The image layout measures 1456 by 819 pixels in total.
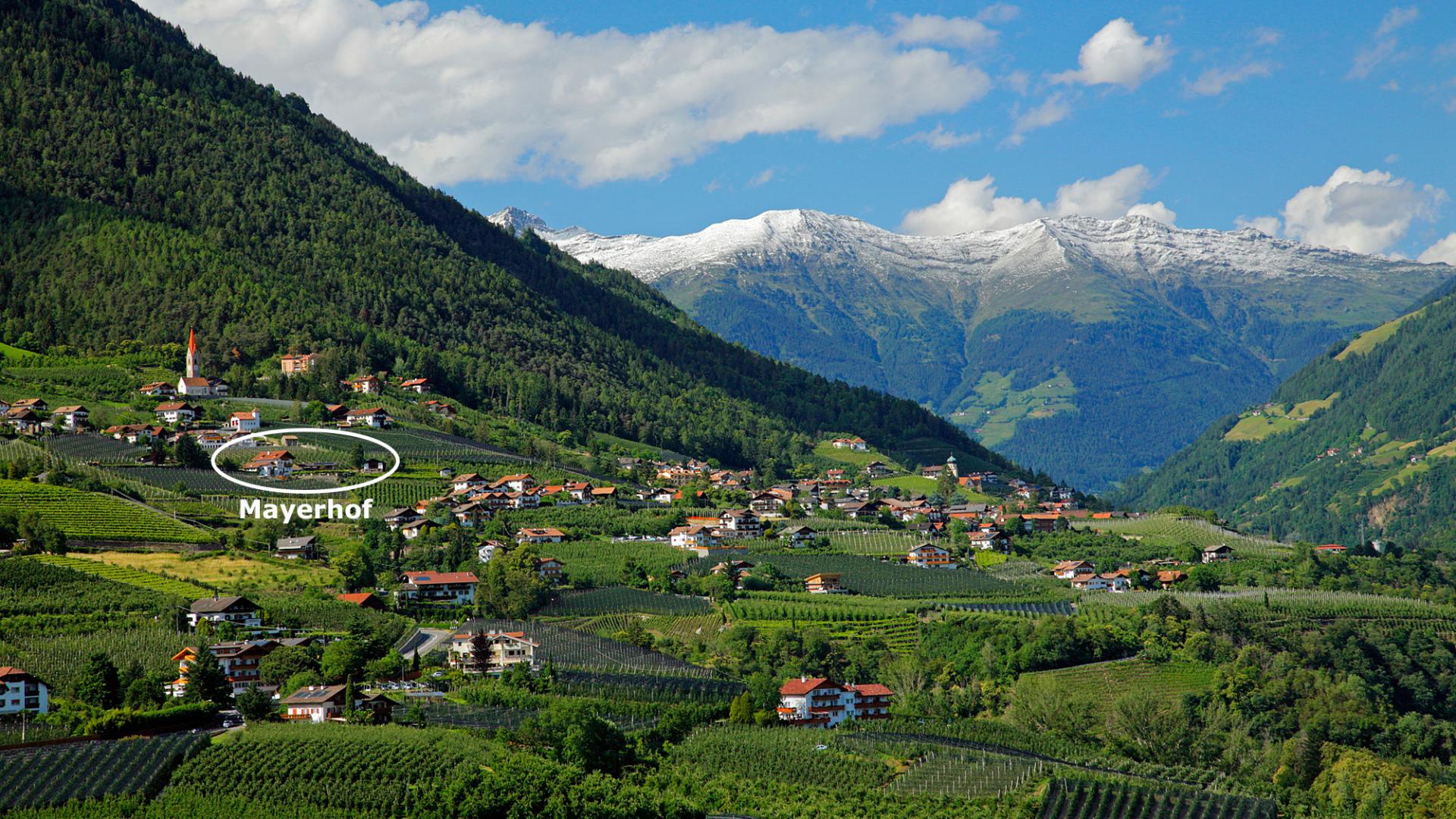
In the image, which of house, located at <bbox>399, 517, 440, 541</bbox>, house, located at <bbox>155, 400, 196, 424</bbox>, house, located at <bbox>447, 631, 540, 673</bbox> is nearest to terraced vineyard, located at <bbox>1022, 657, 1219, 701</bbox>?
house, located at <bbox>447, 631, 540, 673</bbox>

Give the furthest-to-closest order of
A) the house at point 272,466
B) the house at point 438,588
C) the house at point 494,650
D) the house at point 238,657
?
1. the house at point 272,466
2. the house at point 438,588
3. the house at point 494,650
4. the house at point 238,657

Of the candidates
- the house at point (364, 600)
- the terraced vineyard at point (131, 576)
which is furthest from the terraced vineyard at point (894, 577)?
the terraced vineyard at point (131, 576)

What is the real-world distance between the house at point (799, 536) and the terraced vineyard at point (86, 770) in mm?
61265

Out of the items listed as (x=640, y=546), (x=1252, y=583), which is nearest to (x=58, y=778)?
(x=640, y=546)

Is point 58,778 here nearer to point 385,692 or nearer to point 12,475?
point 385,692

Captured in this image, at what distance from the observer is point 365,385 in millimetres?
141000

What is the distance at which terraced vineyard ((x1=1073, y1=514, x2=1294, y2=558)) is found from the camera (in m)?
125

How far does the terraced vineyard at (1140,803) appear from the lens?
191ft

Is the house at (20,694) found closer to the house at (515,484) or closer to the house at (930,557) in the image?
the house at (515,484)

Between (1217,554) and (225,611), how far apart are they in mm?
74228

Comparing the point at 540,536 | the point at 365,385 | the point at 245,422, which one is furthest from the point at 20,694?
the point at 365,385

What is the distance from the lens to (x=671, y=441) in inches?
6531

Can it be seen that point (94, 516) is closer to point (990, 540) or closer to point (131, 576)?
point (131, 576)

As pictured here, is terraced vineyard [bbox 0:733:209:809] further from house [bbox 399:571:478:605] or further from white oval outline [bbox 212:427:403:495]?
white oval outline [bbox 212:427:403:495]
